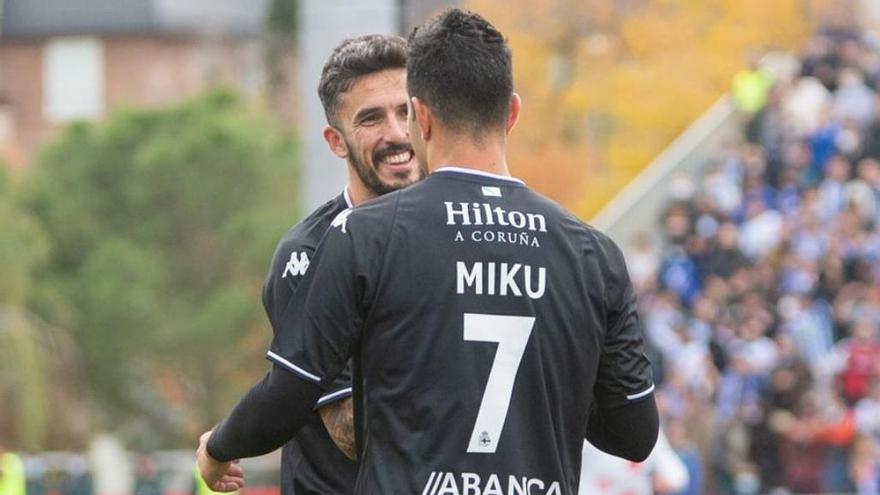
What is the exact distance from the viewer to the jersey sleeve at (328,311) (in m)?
4.95

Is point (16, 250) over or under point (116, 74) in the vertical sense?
under

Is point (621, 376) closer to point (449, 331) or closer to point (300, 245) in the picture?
point (449, 331)

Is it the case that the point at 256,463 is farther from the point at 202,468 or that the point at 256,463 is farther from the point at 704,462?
the point at 202,468

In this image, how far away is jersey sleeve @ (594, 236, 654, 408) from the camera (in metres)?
5.17

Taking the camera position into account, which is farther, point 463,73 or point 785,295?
point 785,295

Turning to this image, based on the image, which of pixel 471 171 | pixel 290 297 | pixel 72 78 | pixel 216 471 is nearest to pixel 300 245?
pixel 290 297

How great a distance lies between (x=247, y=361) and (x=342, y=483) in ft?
125

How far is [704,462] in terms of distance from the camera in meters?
18.5

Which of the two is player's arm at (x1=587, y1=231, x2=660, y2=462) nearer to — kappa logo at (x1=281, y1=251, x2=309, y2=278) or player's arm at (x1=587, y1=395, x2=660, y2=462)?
player's arm at (x1=587, y1=395, x2=660, y2=462)

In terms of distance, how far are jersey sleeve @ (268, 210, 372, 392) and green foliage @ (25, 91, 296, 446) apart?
3800 cm

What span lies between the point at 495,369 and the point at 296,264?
0.89m

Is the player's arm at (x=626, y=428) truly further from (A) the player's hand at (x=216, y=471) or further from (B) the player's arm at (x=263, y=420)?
(A) the player's hand at (x=216, y=471)

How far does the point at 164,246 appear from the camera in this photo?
4603 cm

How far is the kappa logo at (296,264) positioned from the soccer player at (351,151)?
0.01 m
